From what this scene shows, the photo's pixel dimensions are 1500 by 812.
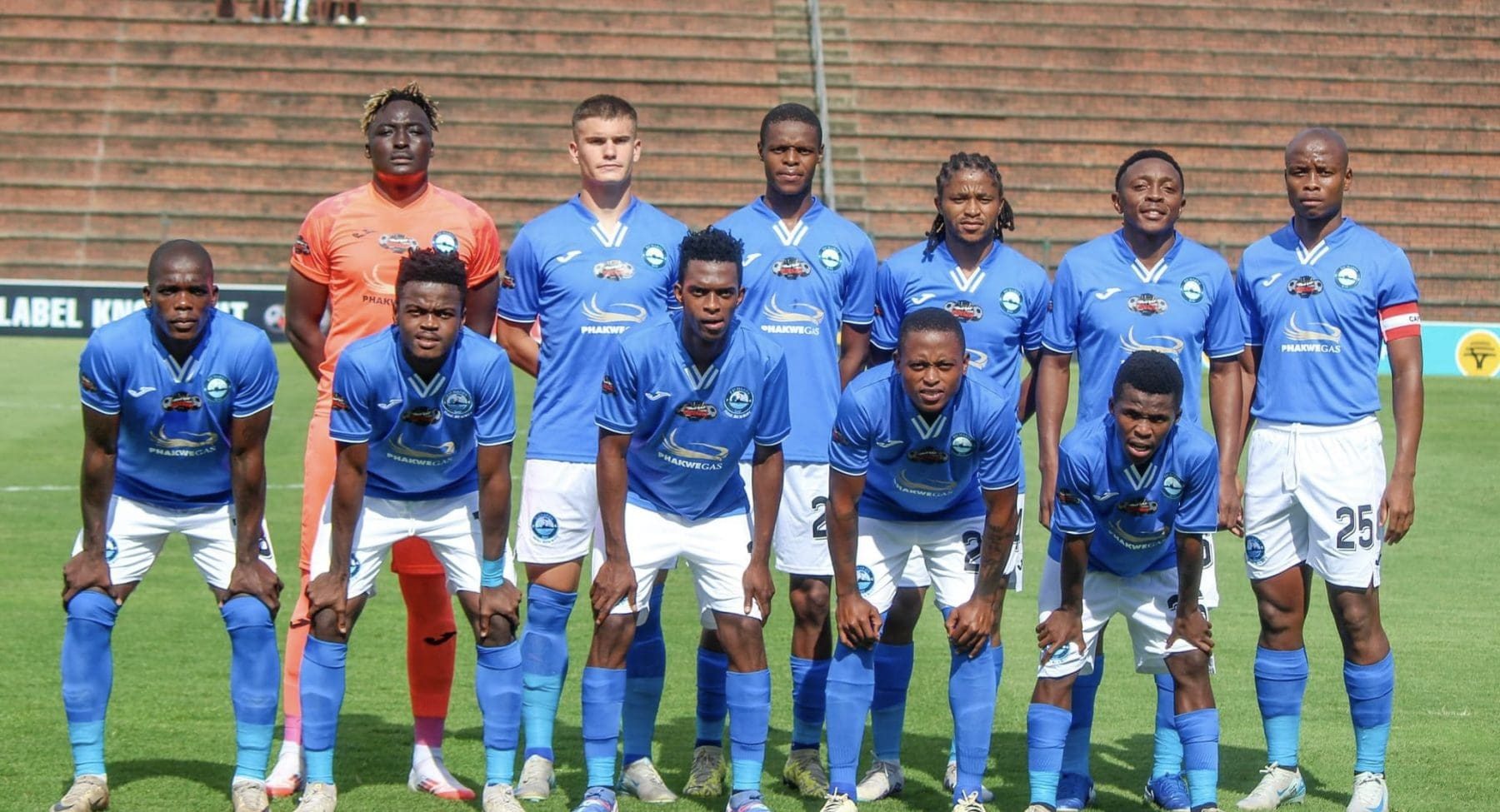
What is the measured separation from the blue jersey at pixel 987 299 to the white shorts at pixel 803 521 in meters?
0.77

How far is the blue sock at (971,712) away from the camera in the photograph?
6.59 m

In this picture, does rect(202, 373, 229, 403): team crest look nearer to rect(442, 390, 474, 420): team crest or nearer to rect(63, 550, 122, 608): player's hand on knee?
rect(63, 550, 122, 608): player's hand on knee

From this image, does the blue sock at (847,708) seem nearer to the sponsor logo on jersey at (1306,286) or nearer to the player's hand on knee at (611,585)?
the player's hand on knee at (611,585)

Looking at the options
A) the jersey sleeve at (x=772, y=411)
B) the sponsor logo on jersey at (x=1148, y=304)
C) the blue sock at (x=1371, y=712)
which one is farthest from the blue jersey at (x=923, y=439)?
the blue sock at (x=1371, y=712)

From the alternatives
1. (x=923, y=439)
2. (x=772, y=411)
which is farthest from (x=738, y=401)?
(x=923, y=439)

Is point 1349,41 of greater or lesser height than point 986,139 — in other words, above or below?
above

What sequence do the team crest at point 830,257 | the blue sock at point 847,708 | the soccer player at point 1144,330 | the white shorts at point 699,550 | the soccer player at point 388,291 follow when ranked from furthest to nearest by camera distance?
the team crest at point 830,257 < the soccer player at point 388,291 < the soccer player at point 1144,330 < the white shorts at point 699,550 < the blue sock at point 847,708

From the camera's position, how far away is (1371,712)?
6.95m

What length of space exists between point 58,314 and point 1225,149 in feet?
64.3

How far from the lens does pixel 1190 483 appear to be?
21.1 feet

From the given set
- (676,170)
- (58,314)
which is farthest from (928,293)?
(676,170)

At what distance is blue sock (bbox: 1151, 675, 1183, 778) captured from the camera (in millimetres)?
7094

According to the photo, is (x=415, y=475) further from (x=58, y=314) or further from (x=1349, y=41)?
(x=1349, y=41)

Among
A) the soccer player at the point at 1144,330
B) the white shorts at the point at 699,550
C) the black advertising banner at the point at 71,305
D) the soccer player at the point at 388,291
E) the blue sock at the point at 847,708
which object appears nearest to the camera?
the blue sock at the point at 847,708
